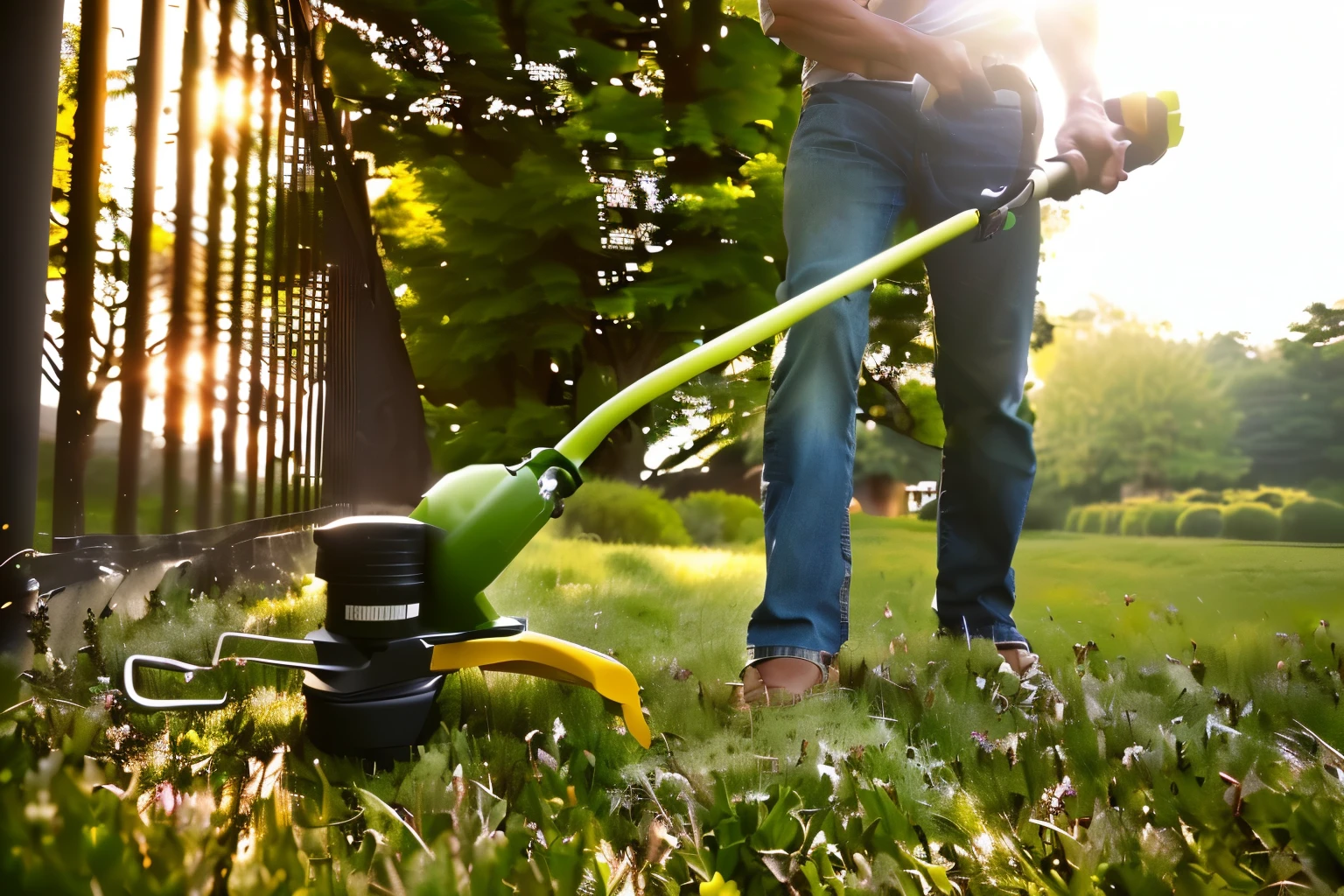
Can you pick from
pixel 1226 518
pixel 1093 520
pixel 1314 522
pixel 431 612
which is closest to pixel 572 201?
pixel 431 612

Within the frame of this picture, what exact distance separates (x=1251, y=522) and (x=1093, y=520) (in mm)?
3155

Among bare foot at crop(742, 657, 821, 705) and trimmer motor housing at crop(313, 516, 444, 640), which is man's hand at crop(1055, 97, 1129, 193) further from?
trimmer motor housing at crop(313, 516, 444, 640)

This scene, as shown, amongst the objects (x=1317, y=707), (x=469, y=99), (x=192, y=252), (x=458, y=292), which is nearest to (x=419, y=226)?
(x=458, y=292)

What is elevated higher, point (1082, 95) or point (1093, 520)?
point (1082, 95)

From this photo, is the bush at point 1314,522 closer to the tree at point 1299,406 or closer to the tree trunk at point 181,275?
the tree at point 1299,406

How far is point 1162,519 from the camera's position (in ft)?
22.0

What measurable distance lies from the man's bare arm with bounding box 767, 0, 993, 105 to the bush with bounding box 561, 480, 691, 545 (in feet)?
9.05

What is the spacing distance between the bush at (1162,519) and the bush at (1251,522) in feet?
7.05

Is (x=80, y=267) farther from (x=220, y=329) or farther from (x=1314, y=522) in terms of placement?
(x=1314, y=522)

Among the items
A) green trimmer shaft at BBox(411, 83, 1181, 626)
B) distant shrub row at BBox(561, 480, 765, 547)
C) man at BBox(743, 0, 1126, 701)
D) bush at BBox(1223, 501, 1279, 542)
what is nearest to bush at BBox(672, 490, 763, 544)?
distant shrub row at BBox(561, 480, 765, 547)

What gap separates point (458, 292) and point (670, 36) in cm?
135

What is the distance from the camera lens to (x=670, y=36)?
3117mm

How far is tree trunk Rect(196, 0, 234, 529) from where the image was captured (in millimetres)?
1875

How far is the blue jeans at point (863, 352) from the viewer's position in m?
1.40
